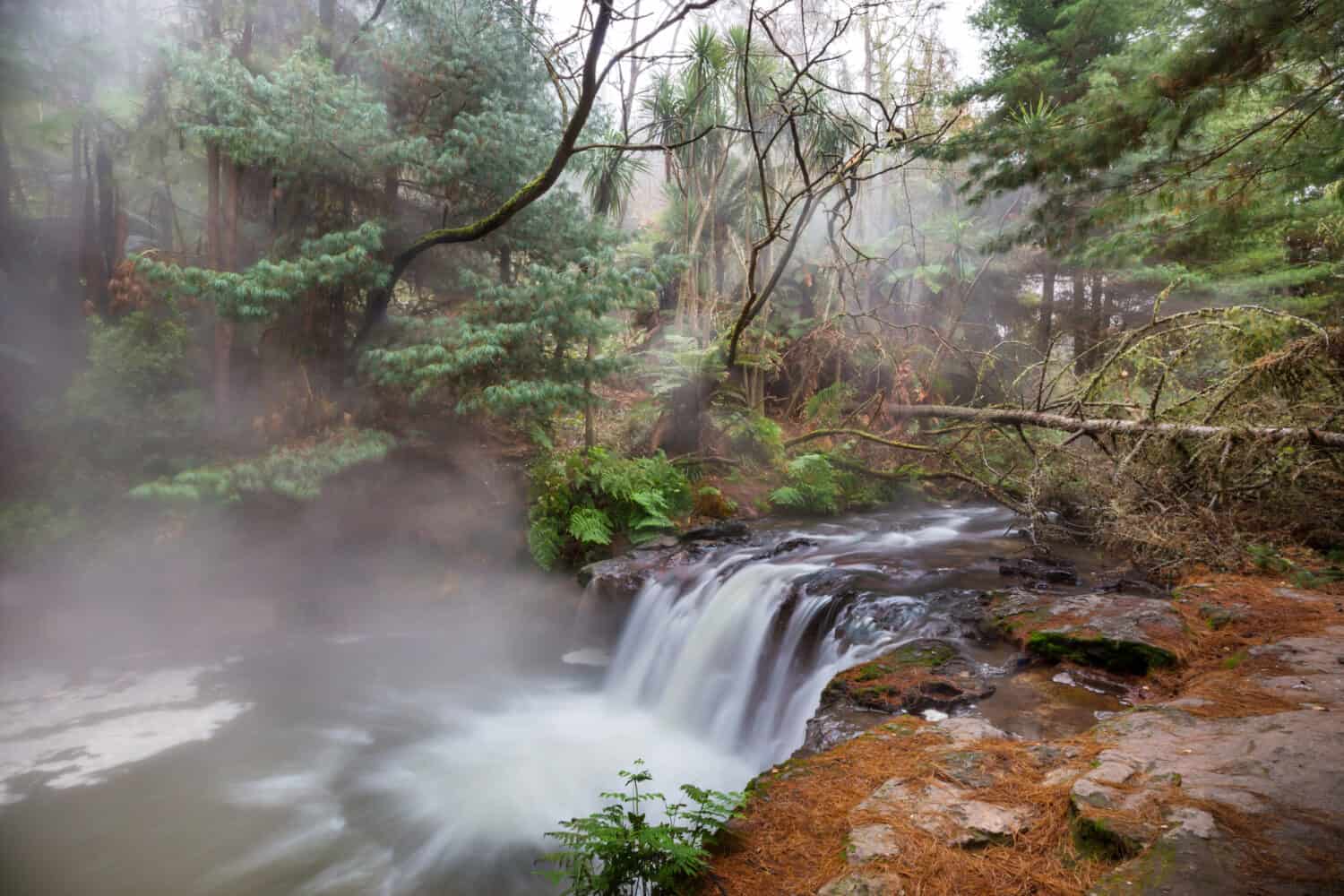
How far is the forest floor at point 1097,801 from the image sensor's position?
7.77ft

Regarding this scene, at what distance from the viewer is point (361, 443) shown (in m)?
8.80

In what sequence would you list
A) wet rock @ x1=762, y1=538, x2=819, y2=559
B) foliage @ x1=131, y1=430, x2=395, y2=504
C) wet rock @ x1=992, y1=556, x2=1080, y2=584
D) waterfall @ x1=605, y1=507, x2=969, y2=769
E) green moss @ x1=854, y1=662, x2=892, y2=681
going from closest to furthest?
green moss @ x1=854, y1=662, x2=892, y2=681, waterfall @ x1=605, y1=507, x2=969, y2=769, wet rock @ x1=992, y1=556, x2=1080, y2=584, foliage @ x1=131, y1=430, x2=395, y2=504, wet rock @ x1=762, y1=538, x2=819, y2=559

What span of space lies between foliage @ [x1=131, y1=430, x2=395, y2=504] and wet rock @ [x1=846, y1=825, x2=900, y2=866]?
25.1ft

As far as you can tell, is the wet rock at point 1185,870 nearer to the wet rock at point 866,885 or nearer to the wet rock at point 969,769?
the wet rock at point 866,885

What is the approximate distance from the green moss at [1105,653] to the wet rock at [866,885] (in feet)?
10.2

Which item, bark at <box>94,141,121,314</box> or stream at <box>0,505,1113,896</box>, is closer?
stream at <box>0,505,1113,896</box>

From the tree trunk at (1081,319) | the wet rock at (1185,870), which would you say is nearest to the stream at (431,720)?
the wet rock at (1185,870)

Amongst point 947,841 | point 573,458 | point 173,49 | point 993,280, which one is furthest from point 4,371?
point 993,280

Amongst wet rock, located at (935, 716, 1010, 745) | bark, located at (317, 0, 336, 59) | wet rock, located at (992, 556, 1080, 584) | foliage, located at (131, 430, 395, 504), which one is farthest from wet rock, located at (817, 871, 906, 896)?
bark, located at (317, 0, 336, 59)

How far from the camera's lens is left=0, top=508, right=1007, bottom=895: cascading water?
204 inches

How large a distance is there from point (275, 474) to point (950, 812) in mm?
8223

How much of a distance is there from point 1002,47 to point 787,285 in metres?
6.47

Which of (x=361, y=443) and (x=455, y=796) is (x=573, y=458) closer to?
(x=361, y=443)

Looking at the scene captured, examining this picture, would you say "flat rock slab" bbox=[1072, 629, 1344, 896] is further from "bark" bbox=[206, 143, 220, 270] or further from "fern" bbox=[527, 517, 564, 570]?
"bark" bbox=[206, 143, 220, 270]
